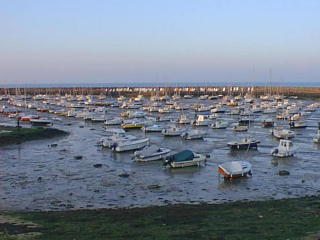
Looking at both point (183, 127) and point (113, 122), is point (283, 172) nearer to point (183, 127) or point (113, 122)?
point (183, 127)

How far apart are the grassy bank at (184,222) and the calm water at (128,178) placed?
2693 millimetres

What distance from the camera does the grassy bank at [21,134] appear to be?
135 feet

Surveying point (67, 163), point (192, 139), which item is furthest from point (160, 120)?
point (67, 163)

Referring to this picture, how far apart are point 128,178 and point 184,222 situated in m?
11.4

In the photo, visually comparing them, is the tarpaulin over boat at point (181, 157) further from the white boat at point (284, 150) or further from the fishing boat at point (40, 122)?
the fishing boat at point (40, 122)

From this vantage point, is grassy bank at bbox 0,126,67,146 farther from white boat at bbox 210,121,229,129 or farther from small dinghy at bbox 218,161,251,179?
small dinghy at bbox 218,161,251,179

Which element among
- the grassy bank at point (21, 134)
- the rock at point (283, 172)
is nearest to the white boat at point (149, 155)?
the rock at point (283, 172)

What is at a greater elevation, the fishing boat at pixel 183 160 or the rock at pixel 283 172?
the fishing boat at pixel 183 160

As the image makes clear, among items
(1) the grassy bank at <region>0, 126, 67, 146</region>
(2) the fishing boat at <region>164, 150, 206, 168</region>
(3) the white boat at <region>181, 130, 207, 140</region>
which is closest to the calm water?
(2) the fishing boat at <region>164, 150, 206, 168</region>

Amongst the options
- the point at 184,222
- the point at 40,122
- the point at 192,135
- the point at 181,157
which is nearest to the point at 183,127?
the point at 192,135

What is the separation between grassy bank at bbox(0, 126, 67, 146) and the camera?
4109 cm

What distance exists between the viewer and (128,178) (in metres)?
27.0

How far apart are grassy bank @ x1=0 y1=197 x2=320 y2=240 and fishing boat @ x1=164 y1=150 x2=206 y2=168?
10268 millimetres

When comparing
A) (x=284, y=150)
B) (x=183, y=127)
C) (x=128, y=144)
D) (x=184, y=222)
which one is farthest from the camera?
(x=183, y=127)
